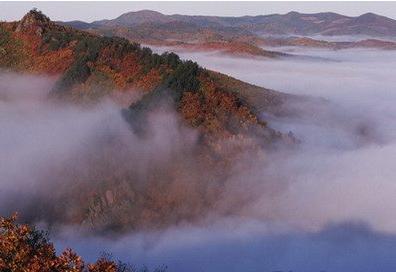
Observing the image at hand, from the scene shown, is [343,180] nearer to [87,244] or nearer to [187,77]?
[187,77]

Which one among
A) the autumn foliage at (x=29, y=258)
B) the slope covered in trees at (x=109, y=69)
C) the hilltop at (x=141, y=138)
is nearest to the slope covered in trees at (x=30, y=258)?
the autumn foliage at (x=29, y=258)

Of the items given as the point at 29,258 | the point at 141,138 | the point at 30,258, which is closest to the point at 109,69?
the point at 141,138

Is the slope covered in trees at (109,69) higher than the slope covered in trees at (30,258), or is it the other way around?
the slope covered in trees at (109,69)

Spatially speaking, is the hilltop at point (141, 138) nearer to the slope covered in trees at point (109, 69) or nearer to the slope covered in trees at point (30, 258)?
the slope covered in trees at point (109, 69)

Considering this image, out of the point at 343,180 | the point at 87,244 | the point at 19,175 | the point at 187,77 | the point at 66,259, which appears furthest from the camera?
the point at 343,180

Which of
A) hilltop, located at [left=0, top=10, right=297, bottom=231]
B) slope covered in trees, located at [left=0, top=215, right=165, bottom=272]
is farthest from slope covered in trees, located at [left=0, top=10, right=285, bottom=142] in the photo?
slope covered in trees, located at [left=0, top=215, right=165, bottom=272]

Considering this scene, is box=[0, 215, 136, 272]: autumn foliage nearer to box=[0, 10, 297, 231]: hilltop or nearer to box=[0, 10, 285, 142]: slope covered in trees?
box=[0, 10, 297, 231]: hilltop

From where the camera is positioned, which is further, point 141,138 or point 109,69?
point 109,69

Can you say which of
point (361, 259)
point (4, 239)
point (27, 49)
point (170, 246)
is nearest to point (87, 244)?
point (170, 246)

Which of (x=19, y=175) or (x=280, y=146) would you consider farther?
(x=280, y=146)

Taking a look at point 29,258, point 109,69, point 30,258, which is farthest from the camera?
point 109,69

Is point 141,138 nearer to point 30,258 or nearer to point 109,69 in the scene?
point 109,69
